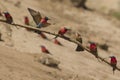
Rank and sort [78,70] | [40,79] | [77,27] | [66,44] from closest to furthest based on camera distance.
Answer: [40,79] < [78,70] < [66,44] < [77,27]

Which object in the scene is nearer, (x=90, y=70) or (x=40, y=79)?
(x=40, y=79)

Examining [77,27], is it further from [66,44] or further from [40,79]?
[40,79]

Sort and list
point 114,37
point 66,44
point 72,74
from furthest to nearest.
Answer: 1. point 114,37
2. point 66,44
3. point 72,74

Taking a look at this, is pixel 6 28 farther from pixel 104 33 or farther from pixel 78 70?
pixel 104 33

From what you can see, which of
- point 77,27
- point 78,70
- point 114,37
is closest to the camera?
point 78,70

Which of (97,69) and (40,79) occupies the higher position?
(40,79)

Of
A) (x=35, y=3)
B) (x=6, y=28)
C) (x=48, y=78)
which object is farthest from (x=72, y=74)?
(x=35, y=3)

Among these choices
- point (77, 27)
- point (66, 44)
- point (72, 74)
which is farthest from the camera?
point (77, 27)

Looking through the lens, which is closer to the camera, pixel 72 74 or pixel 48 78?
pixel 48 78

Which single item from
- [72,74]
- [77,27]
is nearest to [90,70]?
[72,74]
